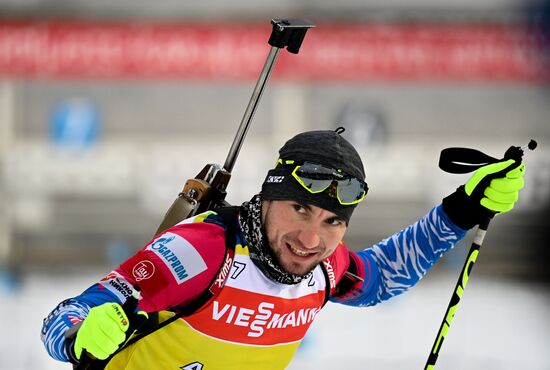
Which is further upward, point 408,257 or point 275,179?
point 275,179

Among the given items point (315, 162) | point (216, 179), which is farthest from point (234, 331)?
point (216, 179)

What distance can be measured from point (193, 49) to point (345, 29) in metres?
1.42

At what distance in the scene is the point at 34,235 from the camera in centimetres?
903

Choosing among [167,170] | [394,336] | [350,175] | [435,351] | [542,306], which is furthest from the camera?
[167,170]

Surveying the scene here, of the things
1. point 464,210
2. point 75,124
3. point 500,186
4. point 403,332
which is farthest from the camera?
point 75,124

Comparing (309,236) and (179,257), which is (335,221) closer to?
(309,236)

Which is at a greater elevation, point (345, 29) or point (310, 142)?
point (345, 29)

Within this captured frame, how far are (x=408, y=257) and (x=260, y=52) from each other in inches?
242

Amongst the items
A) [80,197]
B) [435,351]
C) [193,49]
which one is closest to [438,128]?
[193,49]

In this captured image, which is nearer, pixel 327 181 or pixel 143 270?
pixel 143 270

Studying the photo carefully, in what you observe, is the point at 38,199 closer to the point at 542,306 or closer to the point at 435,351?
the point at 542,306

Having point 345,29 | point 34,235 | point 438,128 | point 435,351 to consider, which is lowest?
point 34,235

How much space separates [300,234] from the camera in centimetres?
247

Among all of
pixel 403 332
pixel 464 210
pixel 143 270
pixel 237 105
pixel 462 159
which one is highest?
pixel 237 105
